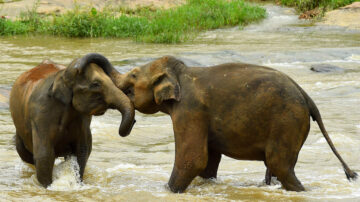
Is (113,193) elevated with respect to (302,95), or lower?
lower

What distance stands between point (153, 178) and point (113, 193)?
75cm

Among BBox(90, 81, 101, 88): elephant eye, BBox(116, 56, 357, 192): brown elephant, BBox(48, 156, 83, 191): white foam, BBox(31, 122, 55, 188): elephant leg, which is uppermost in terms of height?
BBox(90, 81, 101, 88): elephant eye

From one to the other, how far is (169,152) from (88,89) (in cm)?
255

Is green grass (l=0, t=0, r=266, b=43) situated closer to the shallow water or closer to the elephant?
the shallow water

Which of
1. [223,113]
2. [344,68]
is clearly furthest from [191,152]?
[344,68]

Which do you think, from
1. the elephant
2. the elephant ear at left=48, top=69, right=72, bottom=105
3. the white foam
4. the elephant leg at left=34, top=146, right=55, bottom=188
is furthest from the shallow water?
the elephant ear at left=48, top=69, right=72, bottom=105

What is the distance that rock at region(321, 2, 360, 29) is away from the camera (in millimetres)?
22469

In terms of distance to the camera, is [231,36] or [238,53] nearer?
[238,53]

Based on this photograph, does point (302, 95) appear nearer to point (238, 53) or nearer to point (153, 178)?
point (153, 178)

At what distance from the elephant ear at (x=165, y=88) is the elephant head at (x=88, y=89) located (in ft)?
1.13

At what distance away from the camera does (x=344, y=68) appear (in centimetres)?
1458

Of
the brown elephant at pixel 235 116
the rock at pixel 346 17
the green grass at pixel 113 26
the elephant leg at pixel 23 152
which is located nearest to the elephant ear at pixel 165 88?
the brown elephant at pixel 235 116

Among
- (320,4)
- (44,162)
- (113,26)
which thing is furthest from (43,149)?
(320,4)

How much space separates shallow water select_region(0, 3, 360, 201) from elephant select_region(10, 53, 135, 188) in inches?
9.5
